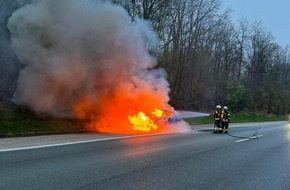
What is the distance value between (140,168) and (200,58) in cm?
3418

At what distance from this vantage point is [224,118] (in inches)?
813

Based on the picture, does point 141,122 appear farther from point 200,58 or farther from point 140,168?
point 200,58

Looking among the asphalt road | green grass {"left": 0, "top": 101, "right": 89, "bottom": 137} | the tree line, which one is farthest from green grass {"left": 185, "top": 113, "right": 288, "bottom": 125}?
the asphalt road

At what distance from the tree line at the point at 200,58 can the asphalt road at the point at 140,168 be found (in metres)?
11.8

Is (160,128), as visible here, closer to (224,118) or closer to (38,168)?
(224,118)

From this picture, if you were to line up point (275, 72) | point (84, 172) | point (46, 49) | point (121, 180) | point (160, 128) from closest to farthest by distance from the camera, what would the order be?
point (121, 180) → point (84, 172) → point (46, 49) → point (160, 128) → point (275, 72)

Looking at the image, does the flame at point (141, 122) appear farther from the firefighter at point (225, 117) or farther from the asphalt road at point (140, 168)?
the asphalt road at point (140, 168)

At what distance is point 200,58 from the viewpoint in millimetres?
41562

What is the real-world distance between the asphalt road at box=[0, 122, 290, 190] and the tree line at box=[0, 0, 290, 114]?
38.6ft

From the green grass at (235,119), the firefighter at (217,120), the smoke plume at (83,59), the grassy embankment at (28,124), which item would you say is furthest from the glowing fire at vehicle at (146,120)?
the green grass at (235,119)

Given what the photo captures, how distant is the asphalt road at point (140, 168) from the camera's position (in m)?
6.84

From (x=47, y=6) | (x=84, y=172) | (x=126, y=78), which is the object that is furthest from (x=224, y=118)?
(x=84, y=172)

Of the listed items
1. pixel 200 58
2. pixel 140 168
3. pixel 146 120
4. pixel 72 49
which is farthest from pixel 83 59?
pixel 200 58

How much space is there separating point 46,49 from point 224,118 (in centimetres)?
978
